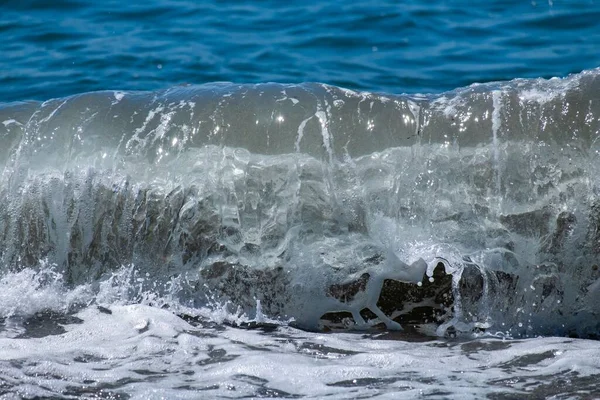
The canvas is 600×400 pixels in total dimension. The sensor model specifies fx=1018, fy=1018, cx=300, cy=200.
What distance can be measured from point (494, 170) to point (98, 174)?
1740 millimetres

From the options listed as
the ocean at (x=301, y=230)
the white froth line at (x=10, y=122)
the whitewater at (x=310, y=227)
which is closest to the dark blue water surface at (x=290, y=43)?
the white froth line at (x=10, y=122)

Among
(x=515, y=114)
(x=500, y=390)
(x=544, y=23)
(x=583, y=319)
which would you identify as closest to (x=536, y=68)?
(x=544, y=23)

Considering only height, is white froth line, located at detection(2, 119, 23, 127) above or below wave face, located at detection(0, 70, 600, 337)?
above

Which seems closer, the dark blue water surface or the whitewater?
the whitewater

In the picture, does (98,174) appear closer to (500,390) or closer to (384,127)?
(384,127)

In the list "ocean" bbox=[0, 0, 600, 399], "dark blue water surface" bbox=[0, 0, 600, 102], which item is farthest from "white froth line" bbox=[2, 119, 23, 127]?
"dark blue water surface" bbox=[0, 0, 600, 102]

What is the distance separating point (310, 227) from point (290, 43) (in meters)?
3.50

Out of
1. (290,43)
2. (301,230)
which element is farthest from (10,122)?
(290,43)

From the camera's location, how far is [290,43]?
757 cm

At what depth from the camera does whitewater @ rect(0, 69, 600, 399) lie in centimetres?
397

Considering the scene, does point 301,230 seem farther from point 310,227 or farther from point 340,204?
point 340,204

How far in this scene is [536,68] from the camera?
707cm

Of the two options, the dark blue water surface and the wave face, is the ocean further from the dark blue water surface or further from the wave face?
the dark blue water surface

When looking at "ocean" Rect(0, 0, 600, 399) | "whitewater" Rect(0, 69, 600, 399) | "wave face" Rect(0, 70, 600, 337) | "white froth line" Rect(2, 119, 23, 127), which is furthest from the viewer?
"white froth line" Rect(2, 119, 23, 127)
